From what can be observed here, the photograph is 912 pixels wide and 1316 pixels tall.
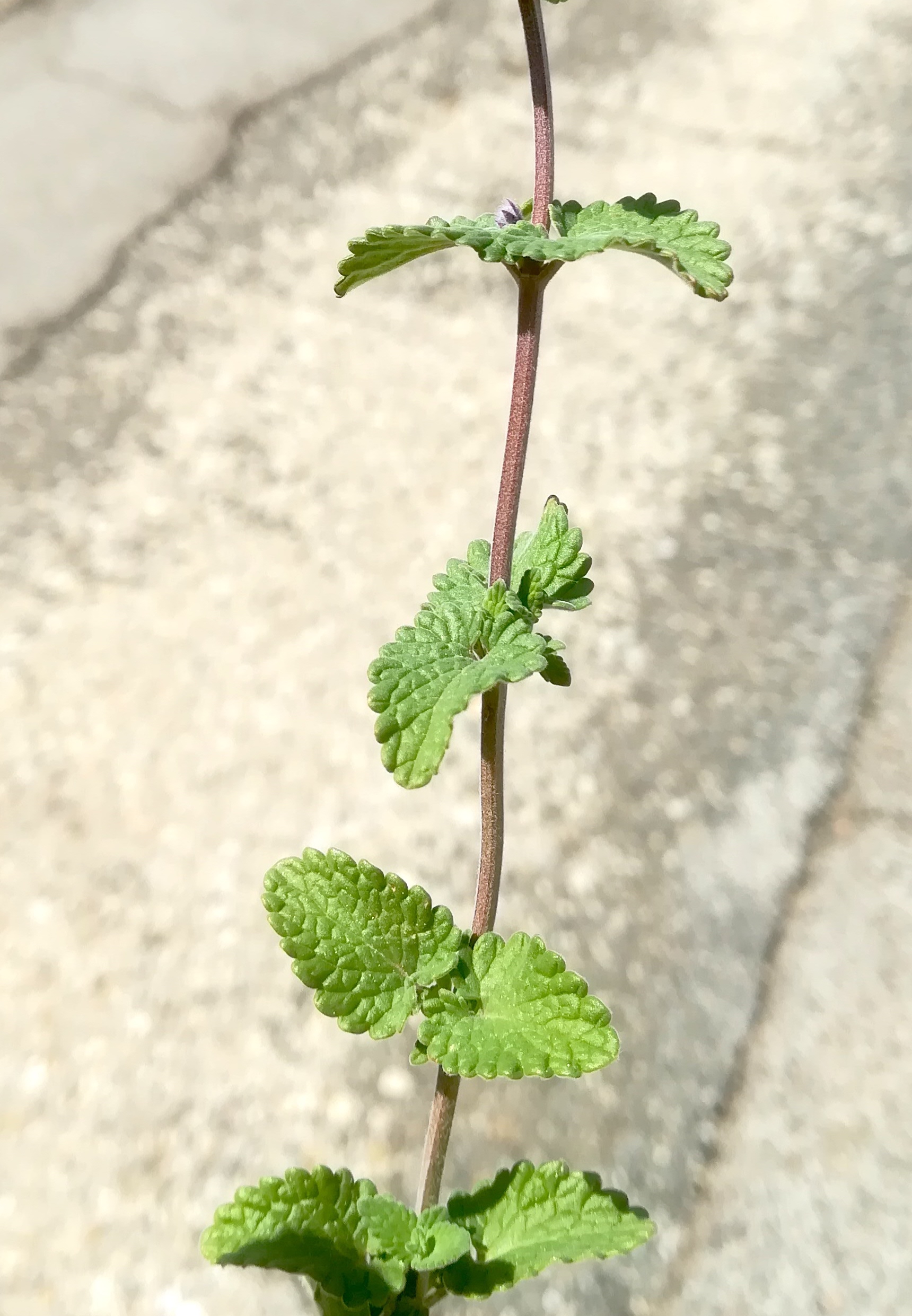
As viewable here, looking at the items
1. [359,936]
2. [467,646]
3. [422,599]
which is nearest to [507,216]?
[467,646]

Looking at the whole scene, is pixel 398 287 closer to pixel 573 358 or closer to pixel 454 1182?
pixel 573 358

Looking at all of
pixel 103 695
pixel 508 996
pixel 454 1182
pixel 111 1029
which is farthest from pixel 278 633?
pixel 508 996

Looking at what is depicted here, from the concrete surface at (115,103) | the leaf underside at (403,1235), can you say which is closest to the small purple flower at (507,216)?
the leaf underside at (403,1235)

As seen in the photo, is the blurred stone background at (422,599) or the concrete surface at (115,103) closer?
the blurred stone background at (422,599)

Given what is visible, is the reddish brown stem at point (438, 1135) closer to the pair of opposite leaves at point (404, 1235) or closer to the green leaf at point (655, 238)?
the pair of opposite leaves at point (404, 1235)

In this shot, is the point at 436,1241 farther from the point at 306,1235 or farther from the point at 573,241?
the point at 573,241

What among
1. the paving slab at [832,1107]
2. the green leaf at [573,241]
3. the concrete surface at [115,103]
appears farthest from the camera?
the concrete surface at [115,103]

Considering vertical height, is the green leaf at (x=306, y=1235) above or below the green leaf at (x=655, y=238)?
below
